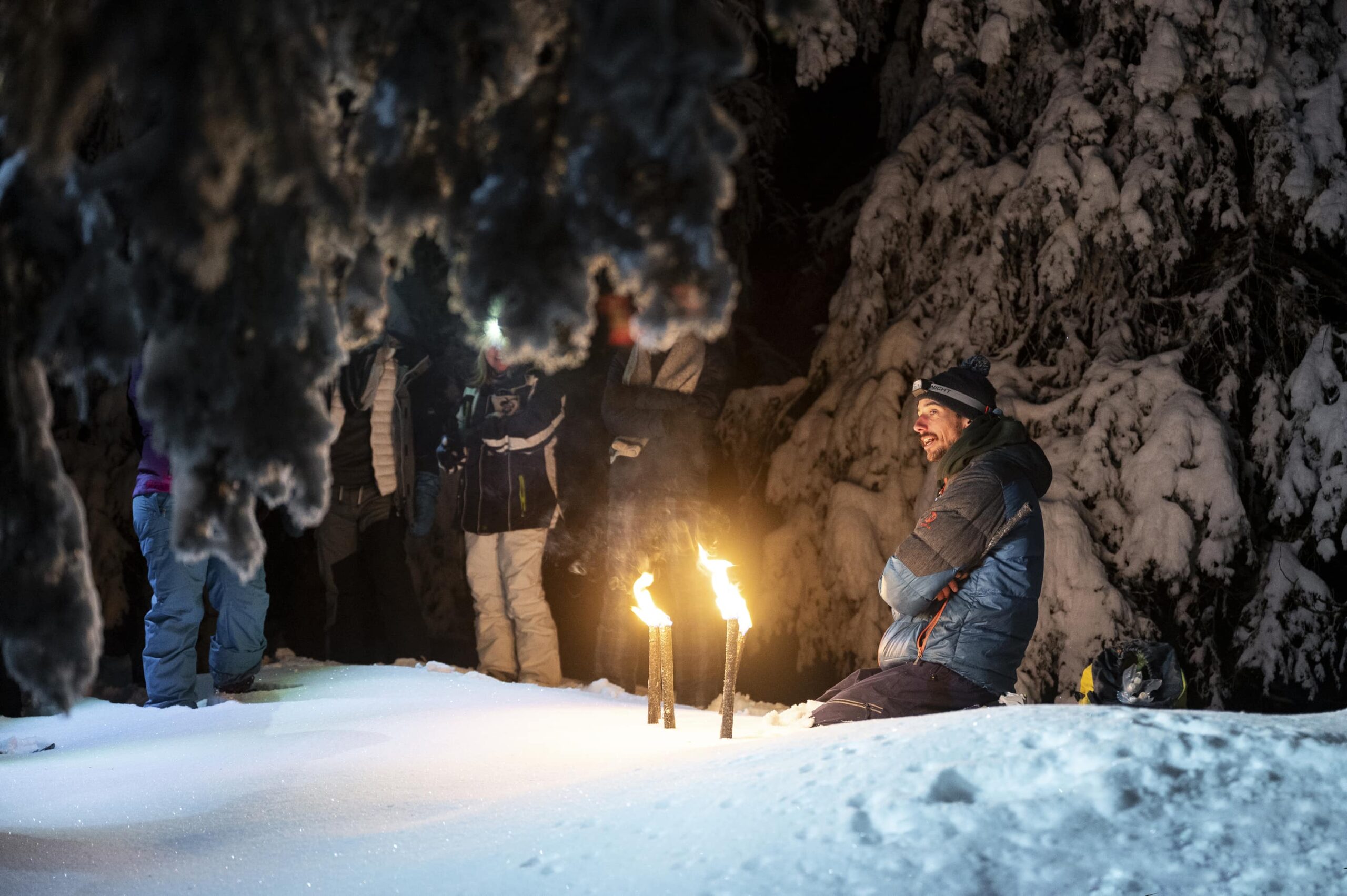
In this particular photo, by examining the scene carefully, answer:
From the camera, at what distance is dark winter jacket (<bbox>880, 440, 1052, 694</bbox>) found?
3412 mm

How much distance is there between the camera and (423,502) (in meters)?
7.00

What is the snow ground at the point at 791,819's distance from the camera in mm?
1985

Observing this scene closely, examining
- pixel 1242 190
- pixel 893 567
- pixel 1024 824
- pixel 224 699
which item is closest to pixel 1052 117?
pixel 1242 190

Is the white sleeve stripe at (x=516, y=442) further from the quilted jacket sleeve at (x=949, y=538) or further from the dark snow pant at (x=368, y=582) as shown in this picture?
the quilted jacket sleeve at (x=949, y=538)

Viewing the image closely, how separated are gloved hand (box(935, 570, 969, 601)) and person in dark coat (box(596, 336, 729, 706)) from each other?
3.23m

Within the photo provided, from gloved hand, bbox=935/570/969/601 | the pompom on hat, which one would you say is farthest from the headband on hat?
gloved hand, bbox=935/570/969/601

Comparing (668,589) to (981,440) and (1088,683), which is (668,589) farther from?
(981,440)

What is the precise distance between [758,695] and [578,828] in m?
4.95

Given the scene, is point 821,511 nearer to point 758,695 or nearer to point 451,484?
point 758,695

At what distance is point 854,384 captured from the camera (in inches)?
265

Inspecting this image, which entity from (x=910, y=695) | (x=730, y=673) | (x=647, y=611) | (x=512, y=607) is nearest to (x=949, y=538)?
(x=910, y=695)

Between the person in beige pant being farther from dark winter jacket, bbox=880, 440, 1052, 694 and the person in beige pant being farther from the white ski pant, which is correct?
dark winter jacket, bbox=880, 440, 1052, 694

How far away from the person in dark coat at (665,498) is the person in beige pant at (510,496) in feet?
1.58

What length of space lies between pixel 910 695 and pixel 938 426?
101 cm
